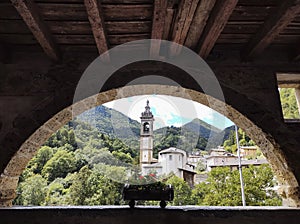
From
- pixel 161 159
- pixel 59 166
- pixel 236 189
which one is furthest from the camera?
pixel 59 166

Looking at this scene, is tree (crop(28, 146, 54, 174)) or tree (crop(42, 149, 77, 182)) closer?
tree (crop(42, 149, 77, 182))

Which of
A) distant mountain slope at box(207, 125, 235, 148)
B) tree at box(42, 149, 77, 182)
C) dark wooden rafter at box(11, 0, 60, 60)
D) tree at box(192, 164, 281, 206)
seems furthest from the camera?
distant mountain slope at box(207, 125, 235, 148)

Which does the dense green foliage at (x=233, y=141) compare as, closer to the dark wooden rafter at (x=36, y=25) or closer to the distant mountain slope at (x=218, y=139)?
the distant mountain slope at (x=218, y=139)

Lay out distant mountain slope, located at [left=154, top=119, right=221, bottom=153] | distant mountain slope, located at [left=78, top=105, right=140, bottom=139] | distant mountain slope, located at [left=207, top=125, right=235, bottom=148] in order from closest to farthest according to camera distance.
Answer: distant mountain slope, located at [left=154, top=119, right=221, bottom=153], distant mountain slope, located at [left=78, top=105, right=140, bottom=139], distant mountain slope, located at [left=207, top=125, right=235, bottom=148]

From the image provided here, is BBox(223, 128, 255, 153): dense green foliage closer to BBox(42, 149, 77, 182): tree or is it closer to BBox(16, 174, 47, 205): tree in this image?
BBox(42, 149, 77, 182): tree

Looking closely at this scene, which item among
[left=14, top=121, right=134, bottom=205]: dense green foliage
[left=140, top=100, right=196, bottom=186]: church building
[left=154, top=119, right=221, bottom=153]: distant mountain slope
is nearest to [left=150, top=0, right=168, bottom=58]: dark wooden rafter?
[left=140, top=100, right=196, bottom=186]: church building

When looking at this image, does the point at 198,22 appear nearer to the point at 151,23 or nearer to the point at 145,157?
the point at 151,23

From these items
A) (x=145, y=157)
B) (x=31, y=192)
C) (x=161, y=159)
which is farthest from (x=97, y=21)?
(x=31, y=192)

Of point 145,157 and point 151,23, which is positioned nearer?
point 151,23
